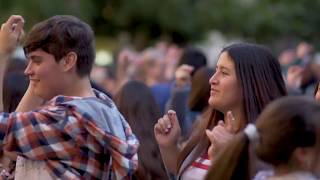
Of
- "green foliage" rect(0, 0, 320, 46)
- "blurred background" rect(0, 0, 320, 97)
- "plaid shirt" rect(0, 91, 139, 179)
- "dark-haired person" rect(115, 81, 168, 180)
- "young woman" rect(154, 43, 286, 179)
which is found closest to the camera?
"plaid shirt" rect(0, 91, 139, 179)

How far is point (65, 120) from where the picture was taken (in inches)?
178

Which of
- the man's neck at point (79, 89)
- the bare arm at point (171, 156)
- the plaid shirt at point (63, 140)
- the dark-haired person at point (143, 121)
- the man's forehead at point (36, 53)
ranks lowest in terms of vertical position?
the dark-haired person at point (143, 121)

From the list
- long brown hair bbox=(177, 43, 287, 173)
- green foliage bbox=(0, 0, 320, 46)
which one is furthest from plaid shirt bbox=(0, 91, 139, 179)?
green foliage bbox=(0, 0, 320, 46)

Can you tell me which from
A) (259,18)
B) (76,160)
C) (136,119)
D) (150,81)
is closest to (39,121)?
(76,160)

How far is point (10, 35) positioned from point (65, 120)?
0.53m

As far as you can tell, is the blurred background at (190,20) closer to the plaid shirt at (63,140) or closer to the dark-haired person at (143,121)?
the dark-haired person at (143,121)

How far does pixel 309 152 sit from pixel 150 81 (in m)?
8.64

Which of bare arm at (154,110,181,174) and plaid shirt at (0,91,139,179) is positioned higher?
plaid shirt at (0,91,139,179)

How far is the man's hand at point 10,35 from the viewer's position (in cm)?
473

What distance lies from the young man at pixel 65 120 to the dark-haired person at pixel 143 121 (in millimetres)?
1521

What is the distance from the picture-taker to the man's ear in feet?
15.5

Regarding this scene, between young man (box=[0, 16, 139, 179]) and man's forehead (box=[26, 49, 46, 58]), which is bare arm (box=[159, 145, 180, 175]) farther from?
man's forehead (box=[26, 49, 46, 58])

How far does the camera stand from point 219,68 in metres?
5.24

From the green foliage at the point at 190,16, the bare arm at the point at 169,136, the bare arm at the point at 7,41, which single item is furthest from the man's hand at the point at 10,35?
the green foliage at the point at 190,16
